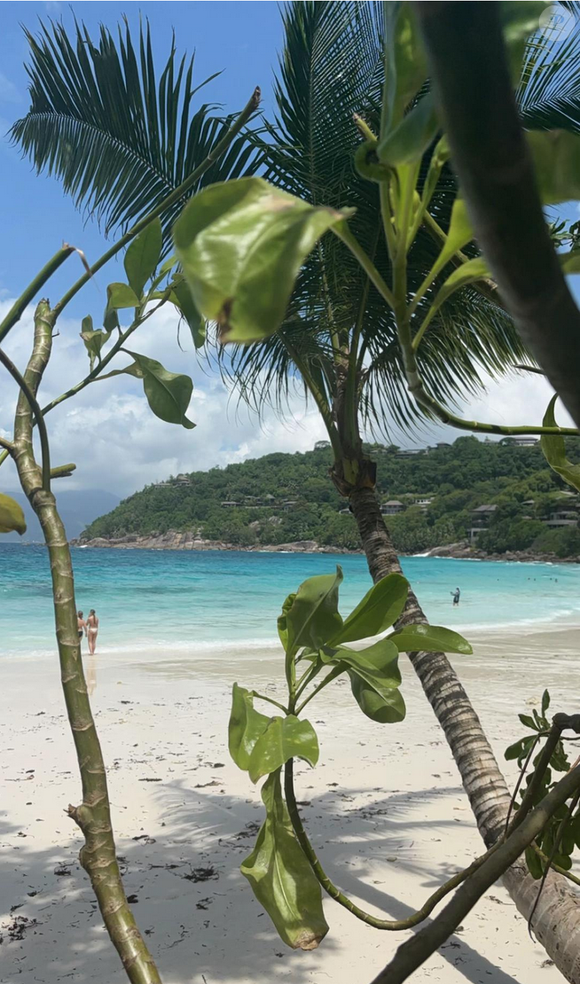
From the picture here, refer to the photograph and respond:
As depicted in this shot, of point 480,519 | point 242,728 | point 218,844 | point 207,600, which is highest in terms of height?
point 480,519

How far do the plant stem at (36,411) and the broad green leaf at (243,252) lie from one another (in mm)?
392

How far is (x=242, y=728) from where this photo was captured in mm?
656

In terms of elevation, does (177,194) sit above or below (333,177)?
below

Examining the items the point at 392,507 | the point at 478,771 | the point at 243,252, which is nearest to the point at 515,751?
the point at 243,252

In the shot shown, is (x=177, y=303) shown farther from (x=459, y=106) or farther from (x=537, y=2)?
(x=459, y=106)

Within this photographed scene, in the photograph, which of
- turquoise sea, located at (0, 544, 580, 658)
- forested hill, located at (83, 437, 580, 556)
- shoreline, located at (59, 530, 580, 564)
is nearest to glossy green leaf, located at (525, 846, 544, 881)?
turquoise sea, located at (0, 544, 580, 658)

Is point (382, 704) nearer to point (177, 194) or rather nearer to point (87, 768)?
point (87, 768)

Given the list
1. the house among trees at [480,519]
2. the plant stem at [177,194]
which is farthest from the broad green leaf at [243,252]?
the house among trees at [480,519]

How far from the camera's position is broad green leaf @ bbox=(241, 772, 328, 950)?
667 millimetres

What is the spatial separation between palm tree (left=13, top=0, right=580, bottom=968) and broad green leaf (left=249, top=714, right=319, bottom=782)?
2.30m

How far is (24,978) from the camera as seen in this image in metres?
2.90

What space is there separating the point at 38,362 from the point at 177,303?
0.15 m

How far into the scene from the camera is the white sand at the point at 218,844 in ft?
9.74

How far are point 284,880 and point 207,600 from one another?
29130mm
